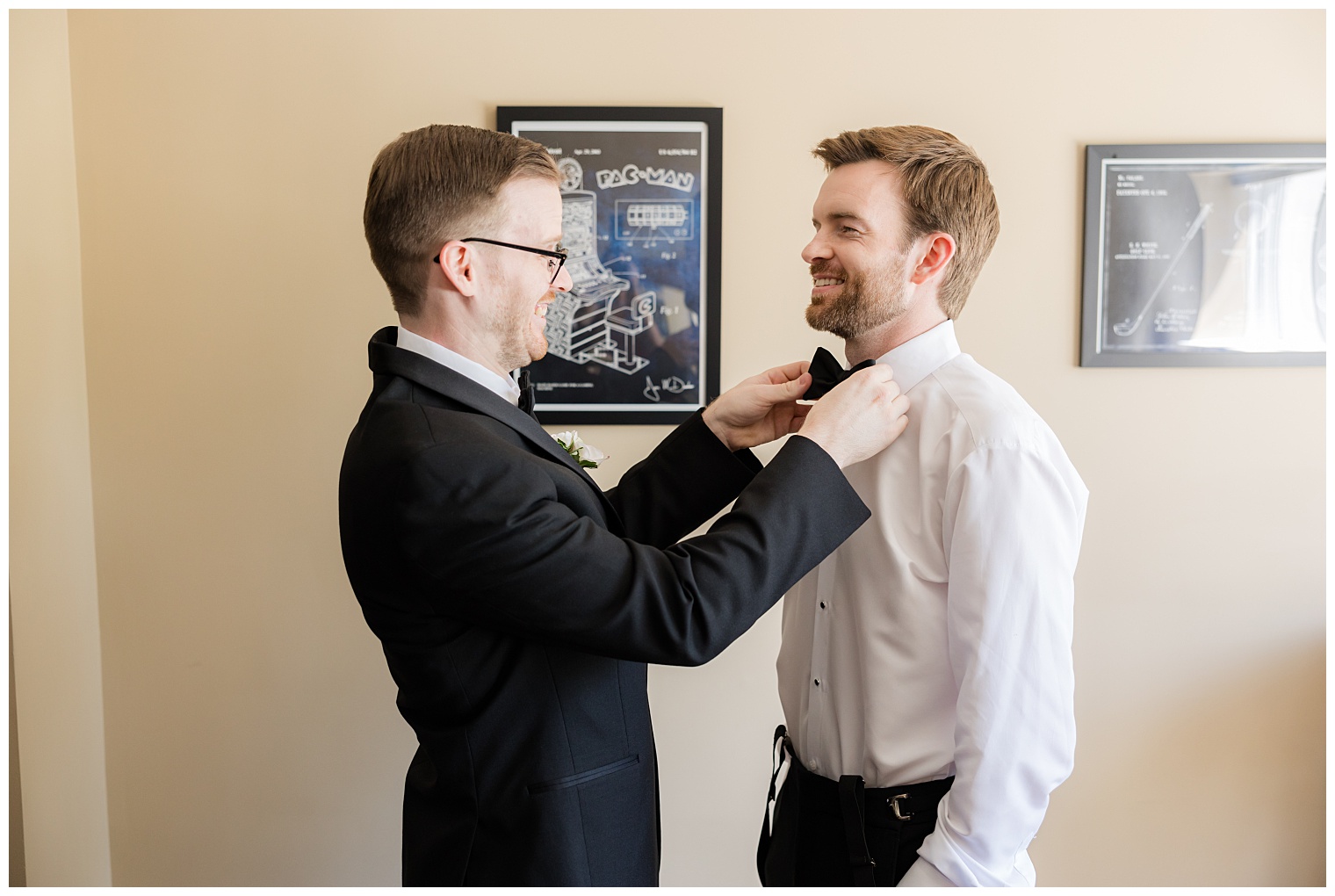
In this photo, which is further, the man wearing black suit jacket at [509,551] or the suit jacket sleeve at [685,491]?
the suit jacket sleeve at [685,491]

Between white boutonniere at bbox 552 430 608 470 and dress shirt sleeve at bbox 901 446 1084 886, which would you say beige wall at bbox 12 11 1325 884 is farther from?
dress shirt sleeve at bbox 901 446 1084 886

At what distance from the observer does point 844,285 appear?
1.43m

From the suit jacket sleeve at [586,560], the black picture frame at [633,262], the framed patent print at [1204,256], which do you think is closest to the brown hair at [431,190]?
the suit jacket sleeve at [586,560]

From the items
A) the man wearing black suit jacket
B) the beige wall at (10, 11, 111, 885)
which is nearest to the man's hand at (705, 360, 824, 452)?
the man wearing black suit jacket

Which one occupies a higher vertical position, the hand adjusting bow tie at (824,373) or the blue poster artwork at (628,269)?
the blue poster artwork at (628,269)

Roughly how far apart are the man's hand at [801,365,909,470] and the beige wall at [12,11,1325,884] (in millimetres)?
996

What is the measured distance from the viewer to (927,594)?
134 cm

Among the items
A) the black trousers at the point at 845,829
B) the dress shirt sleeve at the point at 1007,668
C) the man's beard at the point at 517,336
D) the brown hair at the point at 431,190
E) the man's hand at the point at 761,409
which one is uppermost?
the brown hair at the point at 431,190

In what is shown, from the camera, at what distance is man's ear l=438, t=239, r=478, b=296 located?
51.8 inches

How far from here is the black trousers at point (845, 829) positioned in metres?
1.35

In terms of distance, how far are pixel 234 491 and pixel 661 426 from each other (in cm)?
115

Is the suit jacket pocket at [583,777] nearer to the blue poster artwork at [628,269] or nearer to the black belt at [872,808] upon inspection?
the black belt at [872,808]

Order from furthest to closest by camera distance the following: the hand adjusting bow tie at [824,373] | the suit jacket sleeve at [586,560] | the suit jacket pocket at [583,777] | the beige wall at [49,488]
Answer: the beige wall at [49,488], the hand adjusting bow tie at [824,373], the suit jacket pocket at [583,777], the suit jacket sleeve at [586,560]

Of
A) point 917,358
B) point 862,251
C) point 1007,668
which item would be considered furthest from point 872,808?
point 862,251
